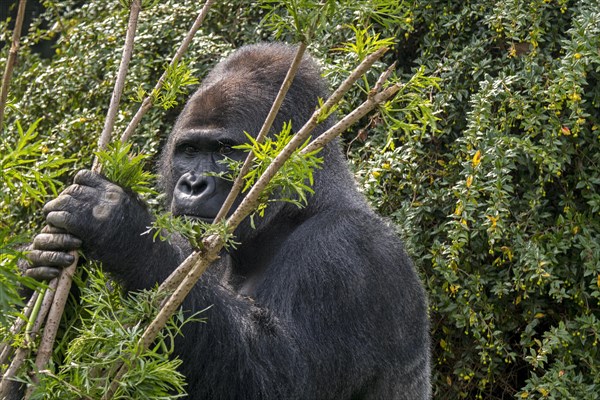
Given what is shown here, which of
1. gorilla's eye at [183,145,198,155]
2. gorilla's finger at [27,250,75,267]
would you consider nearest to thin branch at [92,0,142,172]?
gorilla's finger at [27,250,75,267]

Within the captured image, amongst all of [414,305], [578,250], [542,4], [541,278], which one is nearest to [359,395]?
[414,305]

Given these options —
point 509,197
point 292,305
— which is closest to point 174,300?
point 292,305

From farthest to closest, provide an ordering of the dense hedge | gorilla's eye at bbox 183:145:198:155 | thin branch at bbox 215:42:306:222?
the dense hedge → gorilla's eye at bbox 183:145:198:155 → thin branch at bbox 215:42:306:222

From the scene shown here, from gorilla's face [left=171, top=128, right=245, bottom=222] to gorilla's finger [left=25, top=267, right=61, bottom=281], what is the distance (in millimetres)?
697

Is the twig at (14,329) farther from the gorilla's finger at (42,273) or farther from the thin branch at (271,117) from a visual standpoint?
the thin branch at (271,117)

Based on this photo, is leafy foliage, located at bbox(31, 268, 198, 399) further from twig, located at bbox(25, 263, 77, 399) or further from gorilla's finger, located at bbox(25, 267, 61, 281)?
gorilla's finger, located at bbox(25, 267, 61, 281)

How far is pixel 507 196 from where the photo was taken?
13.2 feet

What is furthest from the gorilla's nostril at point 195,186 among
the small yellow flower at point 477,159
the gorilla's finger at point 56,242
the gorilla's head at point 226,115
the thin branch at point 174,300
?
the small yellow flower at point 477,159

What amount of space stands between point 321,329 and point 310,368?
0.12 m

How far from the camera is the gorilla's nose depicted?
322 centimetres

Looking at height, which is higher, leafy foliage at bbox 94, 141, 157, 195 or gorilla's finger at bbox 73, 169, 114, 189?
leafy foliage at bbox 94, 141, 157, 195

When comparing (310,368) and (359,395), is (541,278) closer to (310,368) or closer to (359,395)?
Result: (359,395)

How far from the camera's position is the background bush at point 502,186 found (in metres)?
3.99

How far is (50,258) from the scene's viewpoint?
102 inches
